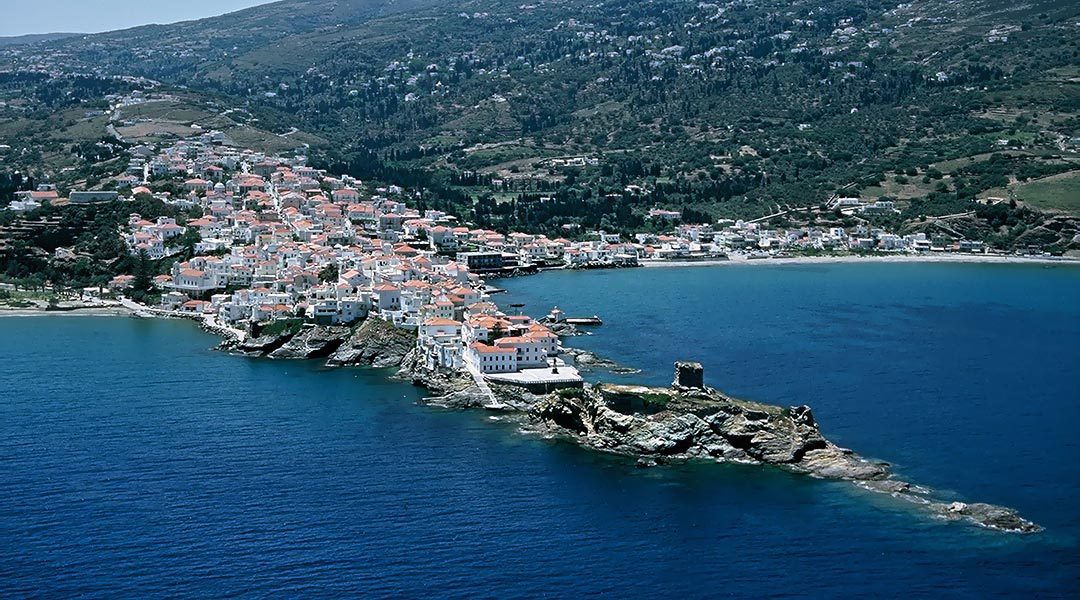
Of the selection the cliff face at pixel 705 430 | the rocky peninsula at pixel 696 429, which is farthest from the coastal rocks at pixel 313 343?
the cliff face at pixel 705 430

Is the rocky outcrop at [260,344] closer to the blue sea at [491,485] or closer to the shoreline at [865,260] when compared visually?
the blue sea at [491,485]

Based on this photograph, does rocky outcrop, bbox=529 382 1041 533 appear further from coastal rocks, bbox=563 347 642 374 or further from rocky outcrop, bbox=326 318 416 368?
rocky outcrop, bbox=326 318 416 368

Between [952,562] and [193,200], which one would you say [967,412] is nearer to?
[952,562]

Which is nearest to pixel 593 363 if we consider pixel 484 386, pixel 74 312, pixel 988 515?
pixel 484 386

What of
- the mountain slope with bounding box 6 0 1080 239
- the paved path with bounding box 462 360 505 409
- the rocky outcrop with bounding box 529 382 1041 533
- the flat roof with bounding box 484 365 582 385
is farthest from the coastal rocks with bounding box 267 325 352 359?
the mountain slope with bounding box 6 0 1080 239

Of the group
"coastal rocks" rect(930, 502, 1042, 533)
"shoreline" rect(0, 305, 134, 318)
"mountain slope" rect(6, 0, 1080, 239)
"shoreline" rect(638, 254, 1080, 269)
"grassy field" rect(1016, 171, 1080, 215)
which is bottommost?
"coastal rocks" rect(930, 502, 1042, 533)

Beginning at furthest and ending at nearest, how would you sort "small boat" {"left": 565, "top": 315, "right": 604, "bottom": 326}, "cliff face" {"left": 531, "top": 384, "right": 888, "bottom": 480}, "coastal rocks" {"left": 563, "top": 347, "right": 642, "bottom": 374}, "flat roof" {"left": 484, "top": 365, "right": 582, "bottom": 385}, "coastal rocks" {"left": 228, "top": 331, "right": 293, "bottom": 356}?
"small boat" {"left": 565, "top": 315, "right": 604, "bottom": 326}
"coastal rocks" {"left": 228, "top": 331, "right": 293, "bottom": 356}
"coastal rocks" {"left": 563, "top": 347, "right": 642, "bottom": 374}
"flat roof" {"left": 484, "top": 365, "right": 582, "bottom": 385}
"cliff face" {"left": 531, "top": 384, "right": 888, "bottom": 480}
